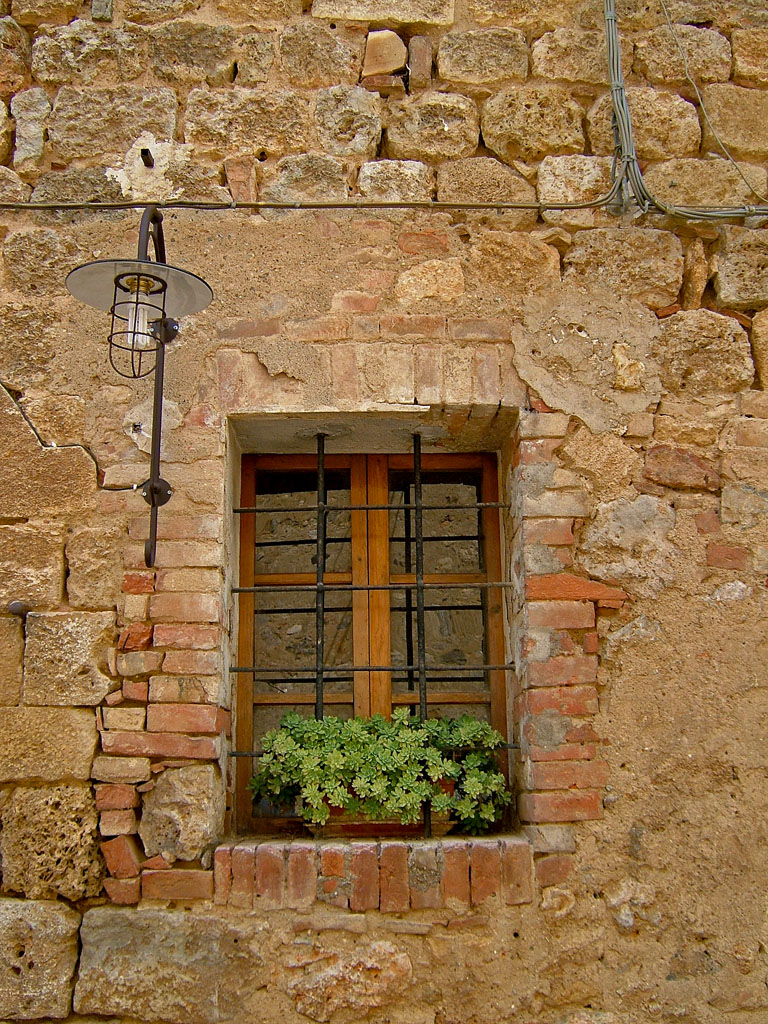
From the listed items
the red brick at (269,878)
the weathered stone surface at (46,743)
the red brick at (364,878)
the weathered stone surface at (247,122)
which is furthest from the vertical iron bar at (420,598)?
the weathered stone surface at (247,122)

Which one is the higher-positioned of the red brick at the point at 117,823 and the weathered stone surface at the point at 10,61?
the weathered stone surface at the point at 10,61

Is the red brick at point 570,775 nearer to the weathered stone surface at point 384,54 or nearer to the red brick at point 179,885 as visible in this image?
the red brick at point 179,885

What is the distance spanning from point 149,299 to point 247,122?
3.15 ft

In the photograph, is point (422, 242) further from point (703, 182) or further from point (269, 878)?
point (269, 878)

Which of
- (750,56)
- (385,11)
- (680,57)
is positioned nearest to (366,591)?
(385,11)

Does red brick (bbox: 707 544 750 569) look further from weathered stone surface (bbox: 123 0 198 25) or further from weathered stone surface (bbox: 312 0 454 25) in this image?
weathered stone surface (bbox: 123 0 198 25)

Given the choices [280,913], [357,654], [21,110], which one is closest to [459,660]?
[357,654]

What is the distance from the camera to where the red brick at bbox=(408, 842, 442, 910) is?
8.91 ft

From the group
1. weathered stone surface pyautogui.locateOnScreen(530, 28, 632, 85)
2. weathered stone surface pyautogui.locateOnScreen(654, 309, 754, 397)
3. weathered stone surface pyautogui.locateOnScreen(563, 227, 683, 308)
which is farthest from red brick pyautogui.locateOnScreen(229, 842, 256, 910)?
weathered stone surface pyautogui.locateOnScreen(530, 28, 632, 85)

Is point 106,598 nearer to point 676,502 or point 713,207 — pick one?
point 676,502

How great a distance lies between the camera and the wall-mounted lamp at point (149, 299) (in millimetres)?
2650

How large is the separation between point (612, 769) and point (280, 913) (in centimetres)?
106

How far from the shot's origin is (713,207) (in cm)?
326

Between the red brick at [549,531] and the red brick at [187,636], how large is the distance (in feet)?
3.39
